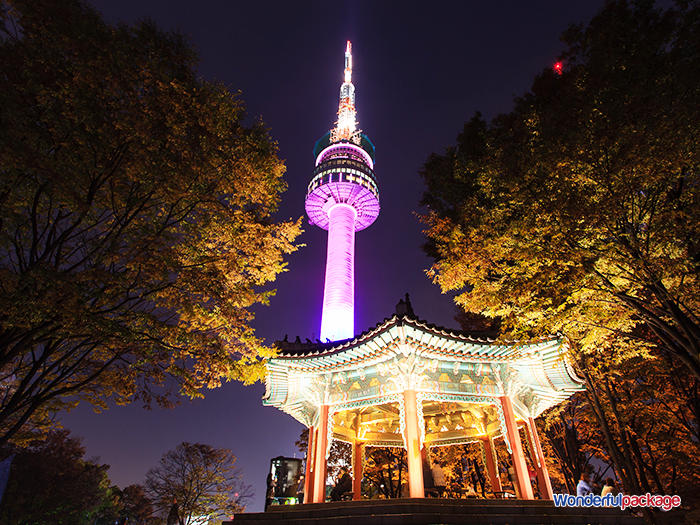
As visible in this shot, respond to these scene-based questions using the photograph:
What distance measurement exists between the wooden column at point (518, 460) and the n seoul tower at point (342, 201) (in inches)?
614

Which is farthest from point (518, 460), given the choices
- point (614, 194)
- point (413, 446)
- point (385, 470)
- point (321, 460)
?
point (385, 470)

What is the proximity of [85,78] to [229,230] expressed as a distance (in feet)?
15.2

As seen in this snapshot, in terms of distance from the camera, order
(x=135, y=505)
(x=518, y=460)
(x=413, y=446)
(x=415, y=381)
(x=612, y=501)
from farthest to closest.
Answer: (x=135, y=505), (x=415, y=381), (x=518, y=460), (x=413, y=446), (x=612, y=501)

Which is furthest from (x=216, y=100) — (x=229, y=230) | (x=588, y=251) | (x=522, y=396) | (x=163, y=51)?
(x=522, y=396)

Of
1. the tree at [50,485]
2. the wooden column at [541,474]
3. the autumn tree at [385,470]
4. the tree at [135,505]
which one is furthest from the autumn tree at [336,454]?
the tree at [135,505]

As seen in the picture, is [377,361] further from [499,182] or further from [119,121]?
[119,121]

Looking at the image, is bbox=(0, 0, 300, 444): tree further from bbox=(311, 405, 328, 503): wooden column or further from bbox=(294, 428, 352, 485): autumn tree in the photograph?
bbox=(294, 428, 352, 485): autumn tree

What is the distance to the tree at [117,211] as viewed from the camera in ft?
23.1

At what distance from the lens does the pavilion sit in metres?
11.5

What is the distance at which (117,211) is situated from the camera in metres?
8.78

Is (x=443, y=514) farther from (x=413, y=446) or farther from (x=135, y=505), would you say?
(x=135, y=505)

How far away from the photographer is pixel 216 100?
1007cm

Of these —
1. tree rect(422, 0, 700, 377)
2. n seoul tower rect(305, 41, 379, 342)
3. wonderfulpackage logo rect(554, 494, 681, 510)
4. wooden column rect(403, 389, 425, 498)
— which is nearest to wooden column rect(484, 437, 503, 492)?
wonderfulpackage logo rect(554, 494, 681, 510)

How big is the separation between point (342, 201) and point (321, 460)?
2655 cm
